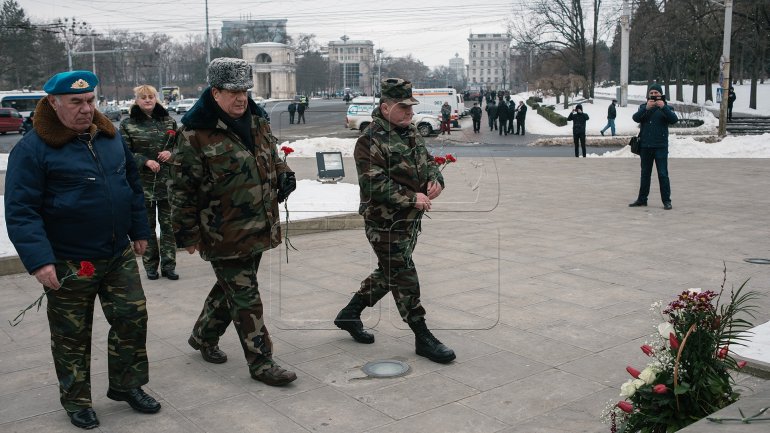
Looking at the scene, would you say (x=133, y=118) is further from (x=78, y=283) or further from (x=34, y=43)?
(x=34, y=43)

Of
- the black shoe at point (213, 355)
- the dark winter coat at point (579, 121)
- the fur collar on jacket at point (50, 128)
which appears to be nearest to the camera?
the fur collar on jacket at point (50, 128)

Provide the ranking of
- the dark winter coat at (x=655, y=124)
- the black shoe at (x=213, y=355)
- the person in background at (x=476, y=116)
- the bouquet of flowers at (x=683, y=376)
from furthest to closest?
1. the person in background at (x=476, y=116)
2. the dark winter coat at (x=655, y=124)
3. the black shoe at (x=213, y=355)
4. the bouquet of flowers at (x=683, y=376)

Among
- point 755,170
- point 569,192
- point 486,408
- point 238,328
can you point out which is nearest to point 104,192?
point 238,328

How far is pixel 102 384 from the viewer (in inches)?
186

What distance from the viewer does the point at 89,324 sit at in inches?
165

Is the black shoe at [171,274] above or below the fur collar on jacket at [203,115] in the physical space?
below

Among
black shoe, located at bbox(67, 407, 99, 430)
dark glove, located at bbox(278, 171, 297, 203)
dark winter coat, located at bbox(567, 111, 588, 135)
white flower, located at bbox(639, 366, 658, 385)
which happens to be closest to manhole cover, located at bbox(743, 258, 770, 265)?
white flower, located at bbox(639, 366, 658, 385)

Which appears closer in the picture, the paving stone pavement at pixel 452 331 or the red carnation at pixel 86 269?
the red carnation at pixel 86 269

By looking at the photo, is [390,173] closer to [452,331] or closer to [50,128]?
[452,331]

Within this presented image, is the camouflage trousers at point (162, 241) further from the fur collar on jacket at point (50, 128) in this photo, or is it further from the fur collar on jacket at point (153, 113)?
the fur collar on jacket at point (50, 128)

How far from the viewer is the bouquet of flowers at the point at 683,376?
3.22 metres

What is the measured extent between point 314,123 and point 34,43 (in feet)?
164

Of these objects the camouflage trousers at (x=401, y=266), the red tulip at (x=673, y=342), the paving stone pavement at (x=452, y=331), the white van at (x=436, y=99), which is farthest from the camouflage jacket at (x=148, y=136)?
the white van at (x=436, y=99)

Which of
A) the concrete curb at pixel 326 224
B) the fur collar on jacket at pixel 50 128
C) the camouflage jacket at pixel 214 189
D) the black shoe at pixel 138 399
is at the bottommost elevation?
the black shoe at pixel 138 399
